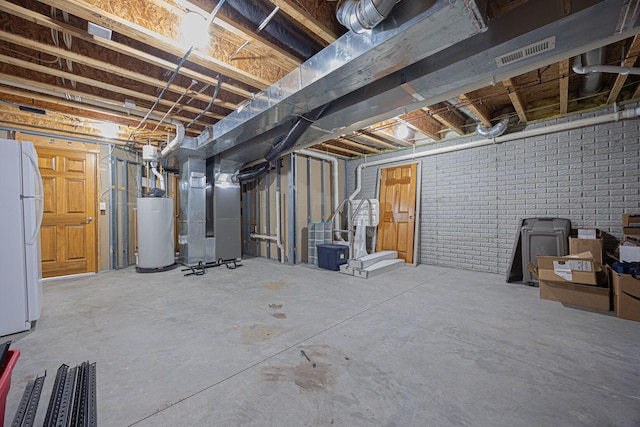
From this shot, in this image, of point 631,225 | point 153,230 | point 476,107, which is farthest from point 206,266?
point 631,225

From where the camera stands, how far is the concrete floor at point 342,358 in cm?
135

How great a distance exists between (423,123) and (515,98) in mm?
1401

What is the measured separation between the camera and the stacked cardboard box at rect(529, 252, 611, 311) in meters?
2.64

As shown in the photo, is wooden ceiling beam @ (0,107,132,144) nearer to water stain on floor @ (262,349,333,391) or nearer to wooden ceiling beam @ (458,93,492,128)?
water stain on floor @ (262,349,333,391)

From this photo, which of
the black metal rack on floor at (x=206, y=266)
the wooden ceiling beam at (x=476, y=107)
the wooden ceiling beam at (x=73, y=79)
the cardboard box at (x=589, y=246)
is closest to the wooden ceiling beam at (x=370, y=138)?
the wooden ceiling beam at (x=476, y=107)

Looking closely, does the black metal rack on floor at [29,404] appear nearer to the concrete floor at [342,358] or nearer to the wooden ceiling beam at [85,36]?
the concrete floor at [342,358]

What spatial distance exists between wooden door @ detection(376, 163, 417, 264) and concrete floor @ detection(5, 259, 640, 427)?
192 cm

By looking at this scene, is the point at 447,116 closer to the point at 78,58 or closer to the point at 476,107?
the point at 476,107

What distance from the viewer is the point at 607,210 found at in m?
3.37

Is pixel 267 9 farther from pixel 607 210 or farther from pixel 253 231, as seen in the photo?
pixel 253 231

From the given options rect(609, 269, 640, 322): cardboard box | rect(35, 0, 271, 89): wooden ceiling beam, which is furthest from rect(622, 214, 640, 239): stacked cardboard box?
rect(35, 0, 271, 89): wooden ceiling beam

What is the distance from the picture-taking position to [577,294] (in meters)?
2.75

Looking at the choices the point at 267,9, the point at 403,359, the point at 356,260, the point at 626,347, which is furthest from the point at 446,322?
the point at 267,9

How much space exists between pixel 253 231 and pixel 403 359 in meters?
5.34
